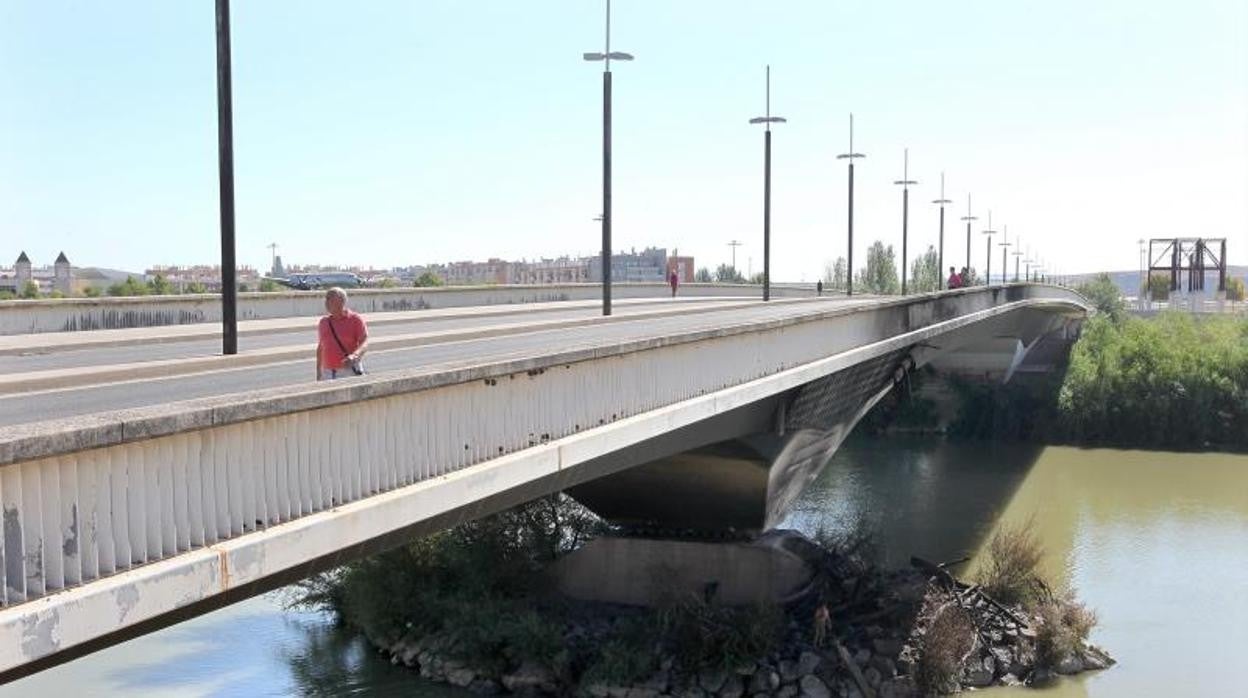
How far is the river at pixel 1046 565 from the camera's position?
20.1 m

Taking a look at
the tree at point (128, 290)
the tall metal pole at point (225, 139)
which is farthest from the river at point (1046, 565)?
the tree at point (128, 290)

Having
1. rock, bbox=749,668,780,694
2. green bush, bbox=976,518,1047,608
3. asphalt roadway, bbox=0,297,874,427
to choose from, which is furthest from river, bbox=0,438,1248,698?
asphalt roadway, bbox=0,297,874,427

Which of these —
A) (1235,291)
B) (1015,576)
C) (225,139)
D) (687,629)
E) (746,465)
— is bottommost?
(687,629)

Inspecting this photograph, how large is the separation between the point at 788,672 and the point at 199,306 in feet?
43.7

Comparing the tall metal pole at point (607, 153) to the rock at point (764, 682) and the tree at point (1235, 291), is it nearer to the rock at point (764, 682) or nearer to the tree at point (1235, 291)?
the rock at point (764, 682)

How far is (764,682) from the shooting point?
1884 centimetres

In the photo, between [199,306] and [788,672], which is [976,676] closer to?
[788,672]

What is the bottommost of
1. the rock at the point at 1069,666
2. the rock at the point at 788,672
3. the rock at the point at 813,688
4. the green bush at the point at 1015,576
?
the rock at the point at 1069,666

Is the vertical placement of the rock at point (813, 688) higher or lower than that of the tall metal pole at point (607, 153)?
lower

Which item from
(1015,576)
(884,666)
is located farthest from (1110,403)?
(884,666)

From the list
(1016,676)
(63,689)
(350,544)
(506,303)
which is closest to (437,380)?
(350,544)

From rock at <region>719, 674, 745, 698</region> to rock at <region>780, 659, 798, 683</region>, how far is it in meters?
0.68

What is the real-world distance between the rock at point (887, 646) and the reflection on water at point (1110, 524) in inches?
66.5

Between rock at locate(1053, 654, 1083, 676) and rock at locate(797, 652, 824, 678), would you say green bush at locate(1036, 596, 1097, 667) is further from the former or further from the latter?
rock at locate(797, 652, 824, 678)
